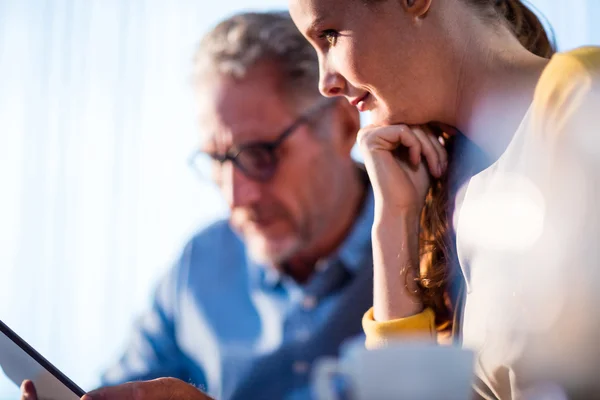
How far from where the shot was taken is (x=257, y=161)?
1729mm

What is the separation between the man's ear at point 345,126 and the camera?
176cm

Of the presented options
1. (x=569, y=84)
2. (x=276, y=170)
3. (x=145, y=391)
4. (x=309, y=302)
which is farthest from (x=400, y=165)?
(x=276, y=170)

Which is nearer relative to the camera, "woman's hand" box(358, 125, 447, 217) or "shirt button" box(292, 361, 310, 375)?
"woman's hand" box(358, 125, 447, 217)

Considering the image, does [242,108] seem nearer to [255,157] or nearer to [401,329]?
[255,157]

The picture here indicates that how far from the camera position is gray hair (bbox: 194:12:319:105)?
1708 millimetres

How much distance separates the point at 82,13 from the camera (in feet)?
8.62

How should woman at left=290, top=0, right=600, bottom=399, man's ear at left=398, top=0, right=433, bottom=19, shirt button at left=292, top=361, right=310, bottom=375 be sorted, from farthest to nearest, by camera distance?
1. shirt button at left=292, top=361, right=310, bottom=375
2. man's ear at left=398, top=0, right=433, bottom=19
3. woman at left=290, top=0, right=600, bottom=399

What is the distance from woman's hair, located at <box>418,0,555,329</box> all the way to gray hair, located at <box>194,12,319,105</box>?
0.85 metres

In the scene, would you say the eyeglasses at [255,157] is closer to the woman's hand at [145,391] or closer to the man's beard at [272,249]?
the man's beard at [272,249]

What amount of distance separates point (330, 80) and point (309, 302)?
83 cm

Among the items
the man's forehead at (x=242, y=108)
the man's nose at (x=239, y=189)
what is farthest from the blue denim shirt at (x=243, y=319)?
the man's forehead at (x=242, y=108)

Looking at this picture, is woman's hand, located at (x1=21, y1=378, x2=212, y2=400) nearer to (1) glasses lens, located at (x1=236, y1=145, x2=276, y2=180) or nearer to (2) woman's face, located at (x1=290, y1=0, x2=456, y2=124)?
(2) woman's face, located at (x1=290, y1=0, x2=456, y2=124)

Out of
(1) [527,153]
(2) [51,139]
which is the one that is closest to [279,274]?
(1) [527,153]

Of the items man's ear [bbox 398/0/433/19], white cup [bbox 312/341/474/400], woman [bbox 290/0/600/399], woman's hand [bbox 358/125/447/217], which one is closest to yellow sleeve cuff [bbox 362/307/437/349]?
woman [bbox 290/0/600/399]
